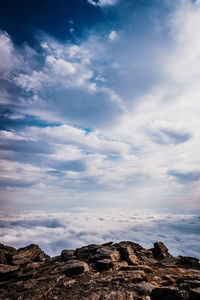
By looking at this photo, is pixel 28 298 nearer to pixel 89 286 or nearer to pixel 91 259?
pixel 89 286

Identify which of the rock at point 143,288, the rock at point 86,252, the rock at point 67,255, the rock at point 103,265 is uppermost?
the rock at point 143,288

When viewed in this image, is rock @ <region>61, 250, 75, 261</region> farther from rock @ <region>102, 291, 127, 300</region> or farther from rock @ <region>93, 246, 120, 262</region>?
rock @ <region>102, 291, 127, 300</region>

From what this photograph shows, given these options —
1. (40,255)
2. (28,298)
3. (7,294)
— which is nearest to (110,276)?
(28,298)

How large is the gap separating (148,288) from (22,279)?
13.9m

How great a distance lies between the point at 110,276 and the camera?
1653 centimetres

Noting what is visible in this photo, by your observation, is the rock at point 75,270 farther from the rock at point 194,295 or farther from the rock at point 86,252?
the rock at point 194,295

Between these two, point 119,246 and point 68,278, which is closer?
point 68,278

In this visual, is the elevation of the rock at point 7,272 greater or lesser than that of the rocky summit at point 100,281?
lesser

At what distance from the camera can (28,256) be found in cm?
2573

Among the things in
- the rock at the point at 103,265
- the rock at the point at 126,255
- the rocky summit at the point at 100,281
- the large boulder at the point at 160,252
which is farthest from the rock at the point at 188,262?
the rock at the point at 103,265

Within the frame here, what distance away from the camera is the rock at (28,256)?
24.1 metres

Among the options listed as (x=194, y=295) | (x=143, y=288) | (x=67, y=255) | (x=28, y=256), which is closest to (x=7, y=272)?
(x=28, y=256)

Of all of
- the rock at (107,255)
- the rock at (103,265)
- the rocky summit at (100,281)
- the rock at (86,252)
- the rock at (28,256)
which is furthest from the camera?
the rock at (28,256)

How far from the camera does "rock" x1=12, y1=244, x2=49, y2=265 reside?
24084 mm
